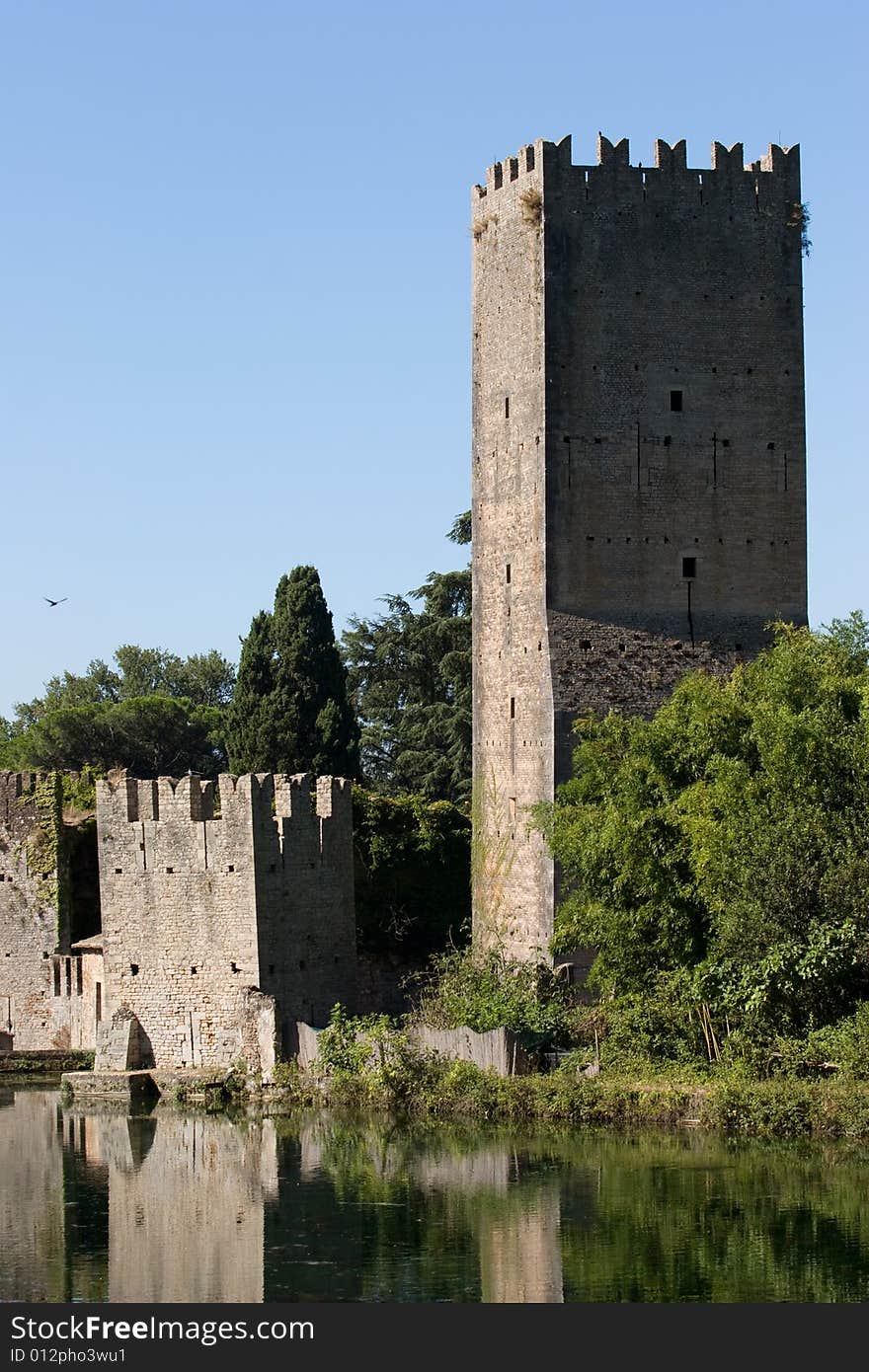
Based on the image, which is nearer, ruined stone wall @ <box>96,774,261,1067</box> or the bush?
the bush

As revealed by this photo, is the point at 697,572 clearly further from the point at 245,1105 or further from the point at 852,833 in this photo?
the point at 245,1105

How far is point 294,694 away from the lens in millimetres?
44438

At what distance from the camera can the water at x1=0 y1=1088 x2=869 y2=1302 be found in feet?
63.5

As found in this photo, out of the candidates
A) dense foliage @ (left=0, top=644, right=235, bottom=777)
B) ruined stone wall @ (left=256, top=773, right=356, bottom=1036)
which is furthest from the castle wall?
dense foliage @ (left=0, top=644, right=235, bottom=777)

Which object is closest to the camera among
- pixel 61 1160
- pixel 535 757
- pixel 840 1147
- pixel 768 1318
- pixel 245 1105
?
pixel 768 1318

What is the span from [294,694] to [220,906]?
15205mm

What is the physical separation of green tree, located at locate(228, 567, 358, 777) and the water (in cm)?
1661

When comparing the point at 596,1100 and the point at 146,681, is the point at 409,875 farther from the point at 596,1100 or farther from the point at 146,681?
the point at 146,681

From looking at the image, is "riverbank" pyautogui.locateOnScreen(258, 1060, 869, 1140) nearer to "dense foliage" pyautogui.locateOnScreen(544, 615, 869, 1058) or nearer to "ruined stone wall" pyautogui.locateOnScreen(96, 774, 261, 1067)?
"dense foliage" pyautogui.locateOnScreen(544, 615, 869, 1058)

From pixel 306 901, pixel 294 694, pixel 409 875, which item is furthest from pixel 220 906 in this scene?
pixel 294 694

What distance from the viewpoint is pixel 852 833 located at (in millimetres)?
26469

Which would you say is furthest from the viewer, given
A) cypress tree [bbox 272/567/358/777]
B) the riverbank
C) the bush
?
cypress tree [bbox 272/567/358/777]

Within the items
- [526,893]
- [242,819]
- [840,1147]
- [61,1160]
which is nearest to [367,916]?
[526,893]

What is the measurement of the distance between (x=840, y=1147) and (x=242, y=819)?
847 cm
